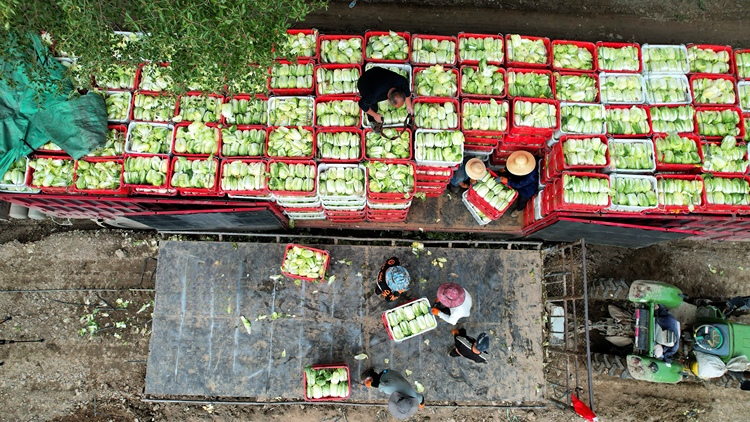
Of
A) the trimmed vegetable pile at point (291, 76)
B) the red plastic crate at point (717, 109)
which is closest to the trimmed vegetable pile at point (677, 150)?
the red plastic crate at point (717, 109)

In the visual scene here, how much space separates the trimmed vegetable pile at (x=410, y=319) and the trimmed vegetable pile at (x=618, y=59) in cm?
525

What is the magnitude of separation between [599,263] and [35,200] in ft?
36.0

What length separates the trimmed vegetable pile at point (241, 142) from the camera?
7270mm

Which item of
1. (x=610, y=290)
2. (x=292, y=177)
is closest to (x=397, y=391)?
(x=292, y=177)

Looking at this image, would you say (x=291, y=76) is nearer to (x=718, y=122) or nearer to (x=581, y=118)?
(x=581, y=118)

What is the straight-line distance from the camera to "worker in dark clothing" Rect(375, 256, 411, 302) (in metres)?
7.96

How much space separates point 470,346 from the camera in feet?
25.5

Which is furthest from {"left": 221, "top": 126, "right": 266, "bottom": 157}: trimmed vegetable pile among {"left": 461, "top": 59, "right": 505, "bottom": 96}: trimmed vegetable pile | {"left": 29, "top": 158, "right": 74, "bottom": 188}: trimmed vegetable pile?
{"left": 461, "top": 59, "right": 505, "bottom": 96}: trimmed vegetable pile

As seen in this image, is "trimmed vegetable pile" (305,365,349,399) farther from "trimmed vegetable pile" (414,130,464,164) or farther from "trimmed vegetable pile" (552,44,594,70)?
"trimmed vegetable pile" (552,44,594,70)

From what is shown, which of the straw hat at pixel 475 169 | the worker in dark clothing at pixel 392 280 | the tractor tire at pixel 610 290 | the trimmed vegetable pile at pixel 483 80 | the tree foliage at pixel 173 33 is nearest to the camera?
the tree foliage at pixel 173 33

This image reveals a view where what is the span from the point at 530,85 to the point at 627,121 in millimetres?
1707

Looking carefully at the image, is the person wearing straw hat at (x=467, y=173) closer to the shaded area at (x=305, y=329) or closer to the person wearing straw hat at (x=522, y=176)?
the person wearing straw hat at (x=522, y=176)

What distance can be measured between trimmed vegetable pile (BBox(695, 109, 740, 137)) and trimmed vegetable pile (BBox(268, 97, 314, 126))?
6.54m

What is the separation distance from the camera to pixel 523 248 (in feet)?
29.7
